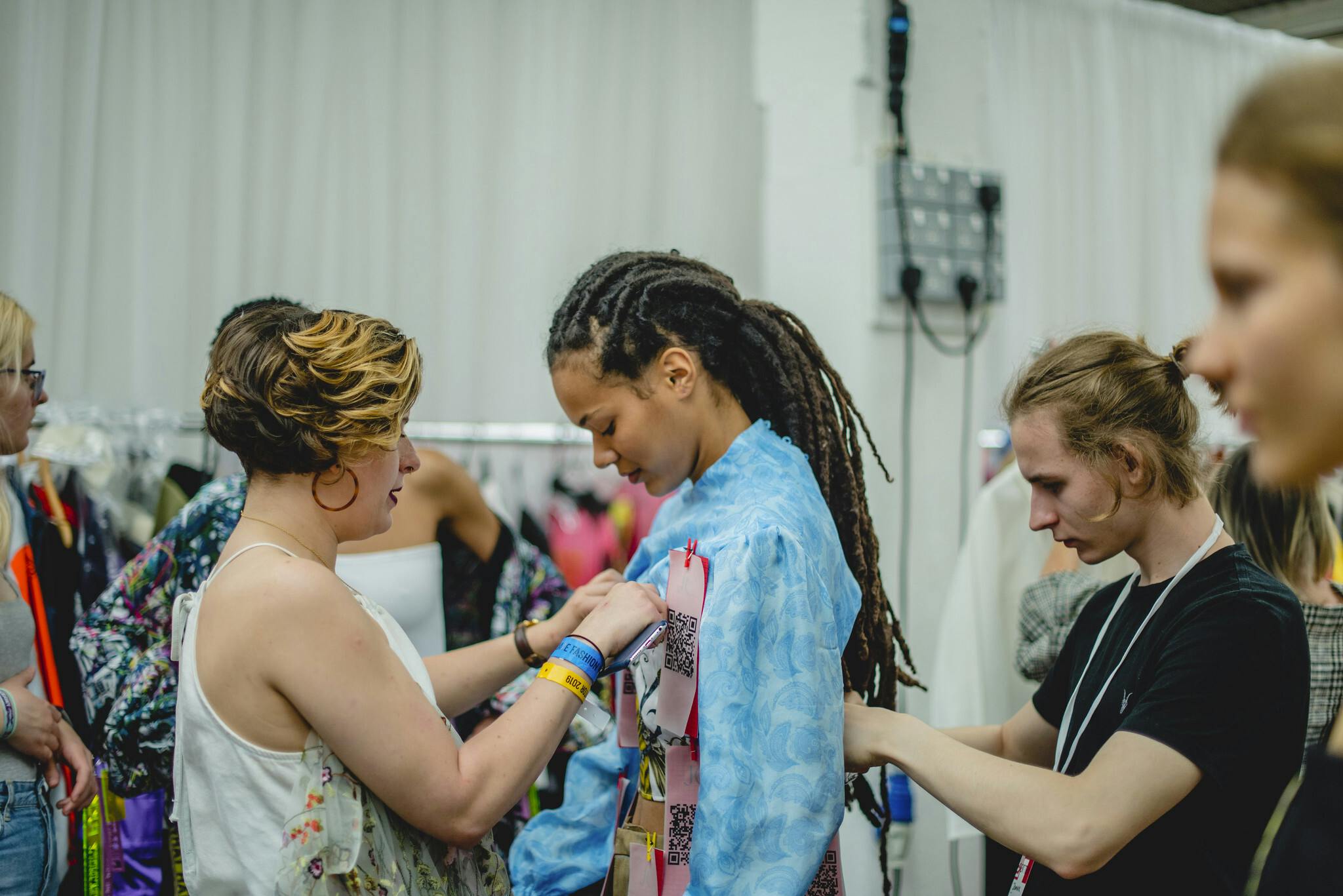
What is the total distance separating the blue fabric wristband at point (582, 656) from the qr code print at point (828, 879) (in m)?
0.42

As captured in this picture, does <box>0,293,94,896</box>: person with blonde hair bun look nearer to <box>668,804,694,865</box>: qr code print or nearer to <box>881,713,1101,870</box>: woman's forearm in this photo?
<box>668,804,694,865</box>: qr code print

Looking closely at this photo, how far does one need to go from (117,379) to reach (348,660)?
7.27 ft

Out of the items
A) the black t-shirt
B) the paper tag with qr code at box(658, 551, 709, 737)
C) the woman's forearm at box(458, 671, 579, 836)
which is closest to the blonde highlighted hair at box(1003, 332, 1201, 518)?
the black t-shirt

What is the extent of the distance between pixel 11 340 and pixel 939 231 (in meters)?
1.93

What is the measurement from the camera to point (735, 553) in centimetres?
131

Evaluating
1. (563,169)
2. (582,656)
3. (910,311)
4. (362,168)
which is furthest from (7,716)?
(563,169)

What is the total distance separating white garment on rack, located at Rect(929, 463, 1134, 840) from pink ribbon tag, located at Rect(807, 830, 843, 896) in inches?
42.2

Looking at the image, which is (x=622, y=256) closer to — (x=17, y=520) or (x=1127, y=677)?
(x=1127, y=677)

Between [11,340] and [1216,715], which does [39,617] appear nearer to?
[11,340]

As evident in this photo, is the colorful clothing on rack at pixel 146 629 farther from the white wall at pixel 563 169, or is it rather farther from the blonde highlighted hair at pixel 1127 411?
the blonde highlighted hair at pixel 1127 411

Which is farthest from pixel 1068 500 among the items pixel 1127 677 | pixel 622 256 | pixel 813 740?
pixel 622 256

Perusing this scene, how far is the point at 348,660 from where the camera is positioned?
1.14 metres

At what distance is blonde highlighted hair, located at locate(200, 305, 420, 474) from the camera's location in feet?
3.94

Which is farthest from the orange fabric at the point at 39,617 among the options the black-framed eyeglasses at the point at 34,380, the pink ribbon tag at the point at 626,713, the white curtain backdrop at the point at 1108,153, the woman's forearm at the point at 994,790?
the white curtain backdrop at the point at 1108,153
